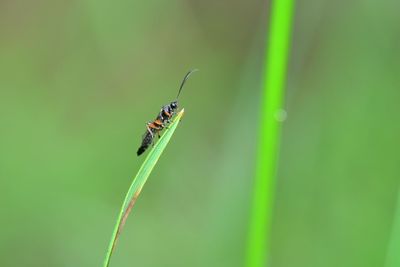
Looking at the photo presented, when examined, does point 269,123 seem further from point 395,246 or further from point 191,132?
point 191,132

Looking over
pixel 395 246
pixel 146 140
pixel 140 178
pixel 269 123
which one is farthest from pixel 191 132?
pixel 140 178

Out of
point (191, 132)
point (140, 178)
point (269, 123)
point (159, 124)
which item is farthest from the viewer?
point (191, 132)

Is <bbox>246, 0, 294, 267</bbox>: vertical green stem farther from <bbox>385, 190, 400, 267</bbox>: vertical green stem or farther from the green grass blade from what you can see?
<bbox>385, 190, 400, 267</bbox>: vertical green stem

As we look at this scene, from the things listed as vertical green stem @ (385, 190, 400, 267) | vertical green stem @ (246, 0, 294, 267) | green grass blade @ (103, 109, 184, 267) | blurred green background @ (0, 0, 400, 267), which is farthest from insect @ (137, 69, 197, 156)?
green grass blade @ (103, 109, 184, 267)

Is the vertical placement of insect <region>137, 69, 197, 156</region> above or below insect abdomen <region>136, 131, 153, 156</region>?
above

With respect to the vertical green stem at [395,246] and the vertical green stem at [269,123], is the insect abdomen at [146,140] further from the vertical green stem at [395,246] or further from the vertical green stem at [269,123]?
the vertical green stem at [269,123]

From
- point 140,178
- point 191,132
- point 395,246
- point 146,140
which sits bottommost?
point 140,178

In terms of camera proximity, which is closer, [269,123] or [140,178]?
[140,178]
